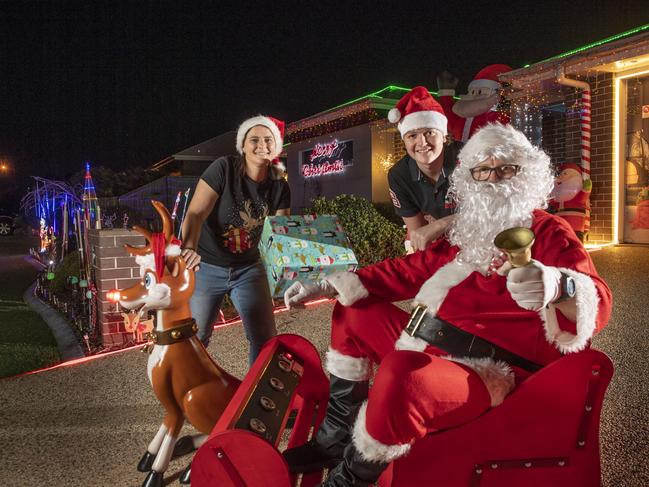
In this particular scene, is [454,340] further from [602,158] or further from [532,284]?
[602,158]

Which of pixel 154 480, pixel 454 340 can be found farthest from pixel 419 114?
pixel 154 480

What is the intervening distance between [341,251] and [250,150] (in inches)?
48.4

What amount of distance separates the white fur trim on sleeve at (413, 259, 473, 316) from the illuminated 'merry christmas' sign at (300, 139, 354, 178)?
13.8m

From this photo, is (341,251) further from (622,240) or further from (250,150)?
(622,240)

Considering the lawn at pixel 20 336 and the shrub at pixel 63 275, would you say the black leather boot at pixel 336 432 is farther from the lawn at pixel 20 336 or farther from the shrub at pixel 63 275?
the shrub at pixel 63 275

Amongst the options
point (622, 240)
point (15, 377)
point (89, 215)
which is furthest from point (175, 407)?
point (622, 240)

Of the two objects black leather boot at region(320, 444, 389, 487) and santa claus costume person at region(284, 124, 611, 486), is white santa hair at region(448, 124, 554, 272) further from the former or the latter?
black leather boot at region(320, 444, 389, 487)

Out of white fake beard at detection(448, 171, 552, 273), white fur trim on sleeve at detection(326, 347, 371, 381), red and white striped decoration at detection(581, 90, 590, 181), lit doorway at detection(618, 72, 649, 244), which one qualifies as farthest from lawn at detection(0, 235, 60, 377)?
lit doorway at detection(618, 72, 649, 244)

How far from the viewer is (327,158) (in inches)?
659

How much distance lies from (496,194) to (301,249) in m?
1.89

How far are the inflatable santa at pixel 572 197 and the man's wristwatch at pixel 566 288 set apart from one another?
6.02 metres

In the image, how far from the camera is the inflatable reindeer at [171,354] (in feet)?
7.41

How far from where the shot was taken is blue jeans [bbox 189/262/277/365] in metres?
2.87

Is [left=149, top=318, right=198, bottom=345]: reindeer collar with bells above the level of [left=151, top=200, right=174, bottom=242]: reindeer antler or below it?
below
